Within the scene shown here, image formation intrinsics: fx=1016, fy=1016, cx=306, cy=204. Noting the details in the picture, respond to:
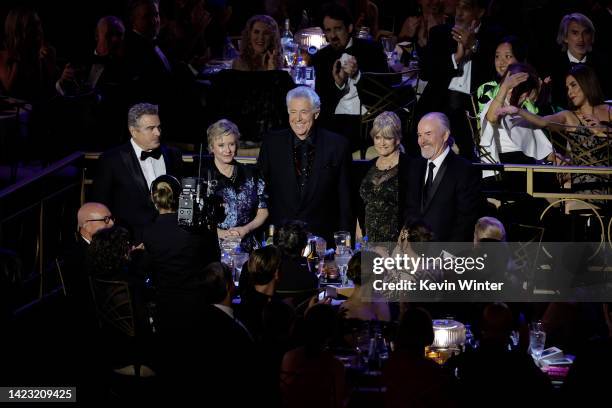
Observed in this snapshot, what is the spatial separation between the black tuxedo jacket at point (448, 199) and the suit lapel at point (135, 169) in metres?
1.89

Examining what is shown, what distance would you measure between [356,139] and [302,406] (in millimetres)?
4414

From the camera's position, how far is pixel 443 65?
8828mm

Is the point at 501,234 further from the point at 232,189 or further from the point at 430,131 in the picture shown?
the point at 232,189

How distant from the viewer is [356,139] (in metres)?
8.84

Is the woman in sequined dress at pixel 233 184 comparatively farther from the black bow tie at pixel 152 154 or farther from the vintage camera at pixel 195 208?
the vintage camera at pixel 195 208

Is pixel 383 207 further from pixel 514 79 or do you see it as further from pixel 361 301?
pixel 514 79

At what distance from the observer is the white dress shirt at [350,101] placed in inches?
342

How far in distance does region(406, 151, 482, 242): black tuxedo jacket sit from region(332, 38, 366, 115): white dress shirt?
174 centimetres

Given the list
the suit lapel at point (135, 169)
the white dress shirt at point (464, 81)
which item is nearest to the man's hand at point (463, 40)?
the white dress shirt at point (464, 81)

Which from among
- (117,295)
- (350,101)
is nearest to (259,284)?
(117,295)

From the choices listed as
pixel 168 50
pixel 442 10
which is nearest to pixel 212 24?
pixel 168 50

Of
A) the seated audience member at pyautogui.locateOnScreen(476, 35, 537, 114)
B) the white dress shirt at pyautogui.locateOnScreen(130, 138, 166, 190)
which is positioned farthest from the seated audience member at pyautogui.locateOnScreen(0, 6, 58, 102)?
the seated audience member at pyautogui.locateOnScreen(476, 35, 537, 114)

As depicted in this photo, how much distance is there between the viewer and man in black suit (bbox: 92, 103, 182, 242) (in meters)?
7.27

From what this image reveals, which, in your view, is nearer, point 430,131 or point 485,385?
point 485,385
